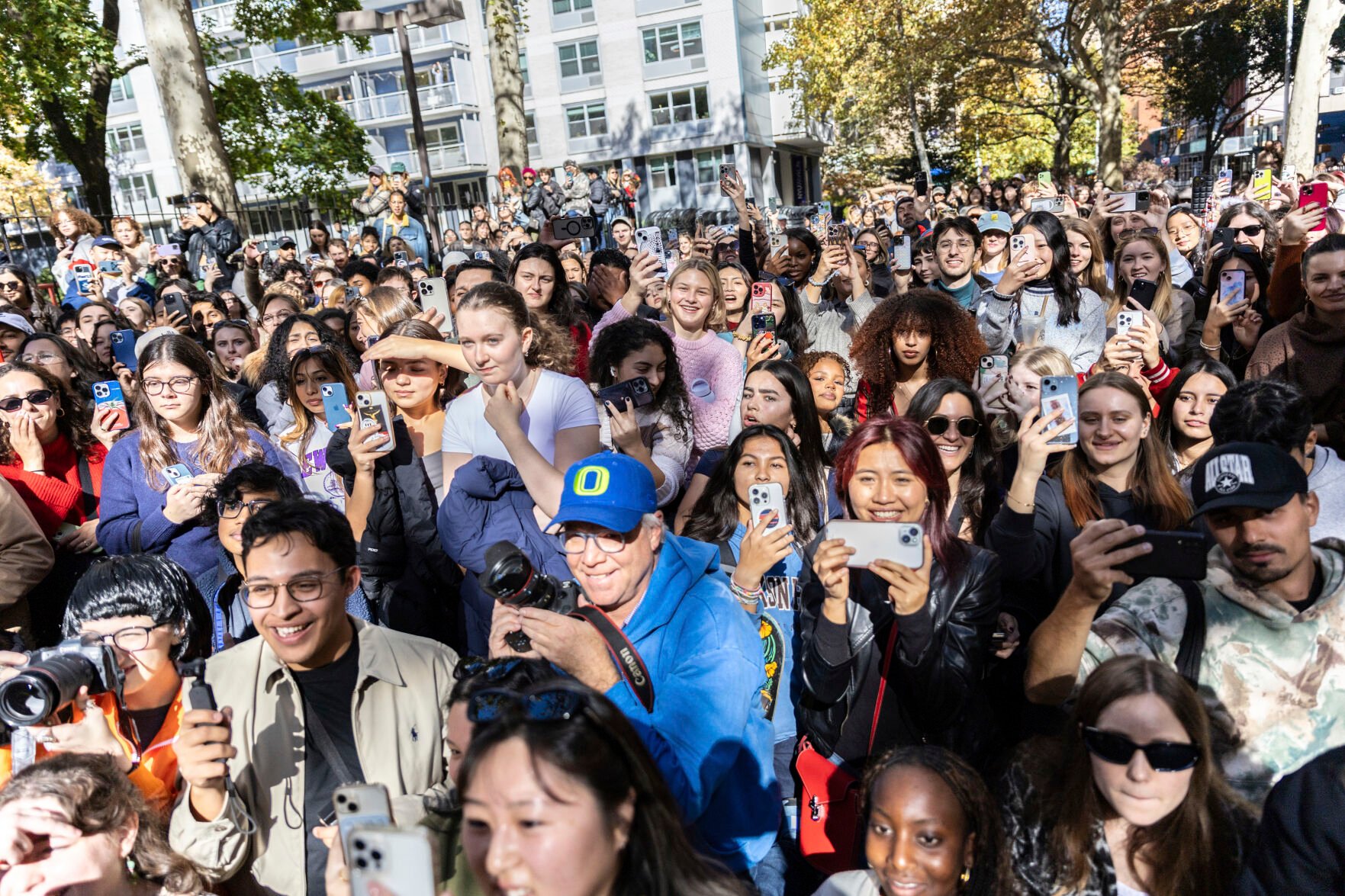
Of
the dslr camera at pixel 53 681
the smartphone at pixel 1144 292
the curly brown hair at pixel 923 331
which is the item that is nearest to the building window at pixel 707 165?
the smartphone at pixel 1144 292

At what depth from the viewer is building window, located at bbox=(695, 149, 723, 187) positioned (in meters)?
37.7

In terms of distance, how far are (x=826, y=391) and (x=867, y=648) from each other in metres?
2.31

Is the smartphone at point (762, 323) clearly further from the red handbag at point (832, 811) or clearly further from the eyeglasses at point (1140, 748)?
the eyeglasses at point (1140, 748)

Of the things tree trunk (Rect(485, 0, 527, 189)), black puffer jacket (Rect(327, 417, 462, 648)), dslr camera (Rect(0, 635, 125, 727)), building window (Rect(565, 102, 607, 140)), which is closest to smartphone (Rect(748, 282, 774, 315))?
black puffer jacket (Rect(327, 417, 462, 648))

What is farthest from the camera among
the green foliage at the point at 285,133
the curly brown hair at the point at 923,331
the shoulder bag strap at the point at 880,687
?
the green foliage at the point at 285,133

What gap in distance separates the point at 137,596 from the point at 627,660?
1.50m

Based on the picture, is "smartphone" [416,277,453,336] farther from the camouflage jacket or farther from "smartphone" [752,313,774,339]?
the camouflage jacket

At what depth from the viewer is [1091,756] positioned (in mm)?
1979

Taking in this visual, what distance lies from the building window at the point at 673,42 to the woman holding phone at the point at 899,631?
3682 cm

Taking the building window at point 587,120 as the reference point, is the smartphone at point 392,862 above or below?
below

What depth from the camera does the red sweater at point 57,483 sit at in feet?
12.6

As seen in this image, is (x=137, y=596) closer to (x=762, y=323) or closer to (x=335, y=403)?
(x=335, y=403)

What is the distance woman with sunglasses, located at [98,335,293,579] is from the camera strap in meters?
2.12

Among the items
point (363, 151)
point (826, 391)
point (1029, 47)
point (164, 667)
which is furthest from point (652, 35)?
point (164, 667)
